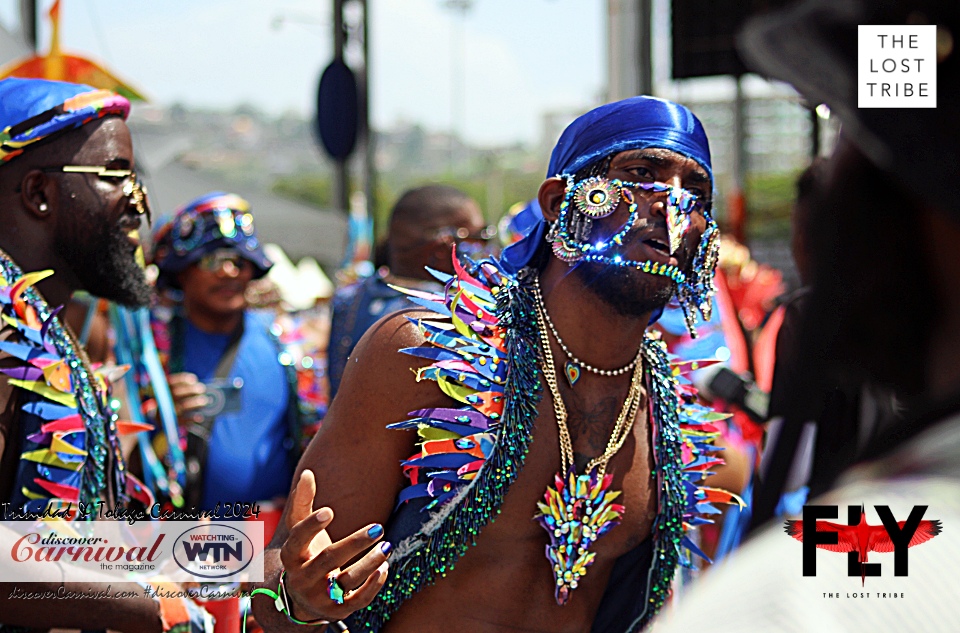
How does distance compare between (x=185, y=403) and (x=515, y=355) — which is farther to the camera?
(x=185, y=403)

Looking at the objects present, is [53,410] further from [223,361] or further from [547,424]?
[223,361]

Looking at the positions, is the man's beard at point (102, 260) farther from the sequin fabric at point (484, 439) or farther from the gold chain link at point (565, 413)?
the gold chain link at point (565, 413)

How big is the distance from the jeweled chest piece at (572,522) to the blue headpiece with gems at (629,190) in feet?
1.71

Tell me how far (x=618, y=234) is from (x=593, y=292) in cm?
16

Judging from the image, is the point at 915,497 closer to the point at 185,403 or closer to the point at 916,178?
the point at 916,178

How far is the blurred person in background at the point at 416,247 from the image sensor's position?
15.7 feet

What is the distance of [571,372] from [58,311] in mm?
1361

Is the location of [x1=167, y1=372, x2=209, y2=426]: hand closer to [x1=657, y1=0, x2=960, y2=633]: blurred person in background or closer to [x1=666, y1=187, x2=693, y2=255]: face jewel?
[x1=666, y1=187, x2=693, y2=255]: face jewel

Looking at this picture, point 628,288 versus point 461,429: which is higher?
point 628,288

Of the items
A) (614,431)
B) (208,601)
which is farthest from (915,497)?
(208,601)

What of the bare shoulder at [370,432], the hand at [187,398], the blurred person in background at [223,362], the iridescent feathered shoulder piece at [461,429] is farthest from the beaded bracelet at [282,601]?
the hand at [187,398]

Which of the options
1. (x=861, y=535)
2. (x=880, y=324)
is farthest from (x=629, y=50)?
(x=880, y=324)

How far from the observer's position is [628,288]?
241cm

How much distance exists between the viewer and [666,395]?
8.72 ft
